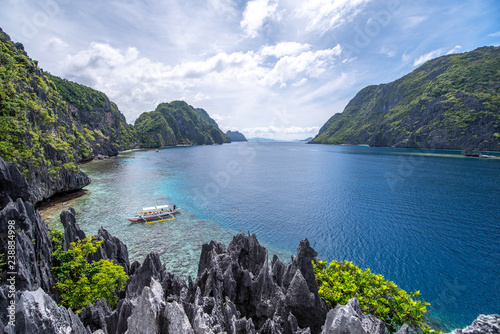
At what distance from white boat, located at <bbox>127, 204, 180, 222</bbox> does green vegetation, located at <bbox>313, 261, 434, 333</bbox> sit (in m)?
38.3

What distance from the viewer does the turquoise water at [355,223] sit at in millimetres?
28047

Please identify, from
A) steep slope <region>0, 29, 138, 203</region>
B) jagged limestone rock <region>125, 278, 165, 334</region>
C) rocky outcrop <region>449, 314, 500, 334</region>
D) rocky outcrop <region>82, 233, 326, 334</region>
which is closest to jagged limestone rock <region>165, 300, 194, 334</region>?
rocky outcrop <region>82, 233, 326, 334</region>

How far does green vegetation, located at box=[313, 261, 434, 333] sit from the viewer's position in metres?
11.6

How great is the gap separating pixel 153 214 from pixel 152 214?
20 centimetres

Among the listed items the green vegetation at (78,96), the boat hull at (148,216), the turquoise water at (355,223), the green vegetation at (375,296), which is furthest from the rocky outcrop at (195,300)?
the green vegetation at (78,96)

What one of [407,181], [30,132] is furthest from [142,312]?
[407,181]

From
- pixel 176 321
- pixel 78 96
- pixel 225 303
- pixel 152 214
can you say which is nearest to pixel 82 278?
pixel 225 303

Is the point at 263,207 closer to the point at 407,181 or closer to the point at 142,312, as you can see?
the point at 142,312

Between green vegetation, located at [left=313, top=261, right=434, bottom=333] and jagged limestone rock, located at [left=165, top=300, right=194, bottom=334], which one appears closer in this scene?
jagged limestone rock, located at [left=165, top=300, right=194, bottom=334]

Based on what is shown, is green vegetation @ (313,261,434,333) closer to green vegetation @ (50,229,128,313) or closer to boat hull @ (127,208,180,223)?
green vegetation @ (50,229,128,313)

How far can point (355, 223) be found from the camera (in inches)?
1750

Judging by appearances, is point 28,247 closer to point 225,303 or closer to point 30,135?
point 225,303

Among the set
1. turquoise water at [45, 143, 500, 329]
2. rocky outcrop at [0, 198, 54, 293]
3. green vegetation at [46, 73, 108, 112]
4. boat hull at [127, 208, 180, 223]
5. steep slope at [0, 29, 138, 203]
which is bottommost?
turquoise water at [45, 143, 500, 329]

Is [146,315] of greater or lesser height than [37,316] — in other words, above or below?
below
